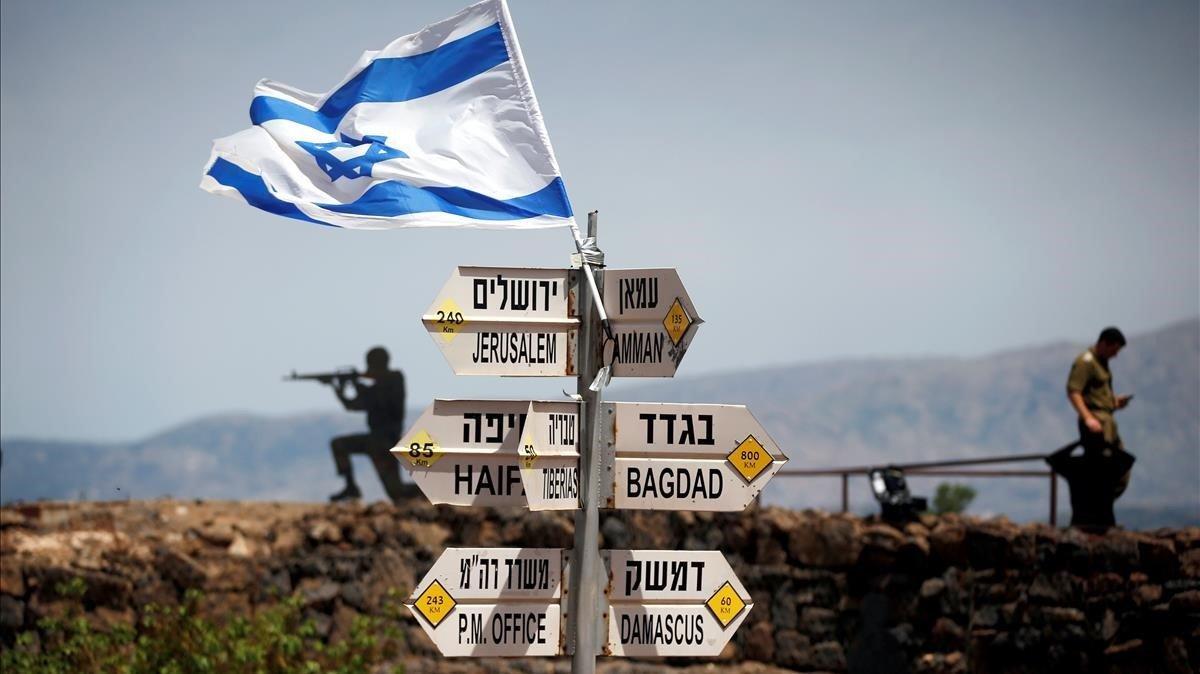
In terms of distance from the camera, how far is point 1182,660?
11.0 m

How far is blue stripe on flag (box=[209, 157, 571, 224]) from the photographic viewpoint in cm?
739

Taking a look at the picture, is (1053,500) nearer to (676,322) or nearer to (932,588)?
(932,588)

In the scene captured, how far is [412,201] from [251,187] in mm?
799

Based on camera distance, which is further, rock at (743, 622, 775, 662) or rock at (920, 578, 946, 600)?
rock at (743, 622, 775, 662)

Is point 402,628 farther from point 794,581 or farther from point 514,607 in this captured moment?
point 514,607

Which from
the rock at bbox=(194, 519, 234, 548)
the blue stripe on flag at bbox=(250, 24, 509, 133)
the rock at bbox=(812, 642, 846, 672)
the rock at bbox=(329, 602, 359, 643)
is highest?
the blue stripe on flag at bbox=(250, 24, 509, 133)

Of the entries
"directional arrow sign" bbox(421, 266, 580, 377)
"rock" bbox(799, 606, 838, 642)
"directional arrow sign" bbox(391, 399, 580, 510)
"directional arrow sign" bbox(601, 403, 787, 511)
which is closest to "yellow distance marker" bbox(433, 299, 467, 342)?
"directional arrow sign" bbox(421, 266, 580, 377)

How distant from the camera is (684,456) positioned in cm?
689

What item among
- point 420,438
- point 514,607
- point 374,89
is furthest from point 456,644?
point 374,89

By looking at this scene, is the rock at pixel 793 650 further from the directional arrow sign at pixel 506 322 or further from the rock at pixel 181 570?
the directional arrow sign at pixel 506 322

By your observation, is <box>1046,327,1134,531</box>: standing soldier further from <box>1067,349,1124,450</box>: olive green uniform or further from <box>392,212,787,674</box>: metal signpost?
<box>392,212,787,674</box>: metal signpost

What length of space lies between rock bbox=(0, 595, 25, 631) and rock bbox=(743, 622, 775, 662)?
6218mm

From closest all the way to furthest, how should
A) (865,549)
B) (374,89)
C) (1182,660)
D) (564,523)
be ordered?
(374,89), (1182,660), (865,549), (564,523)

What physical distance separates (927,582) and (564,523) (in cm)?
331
